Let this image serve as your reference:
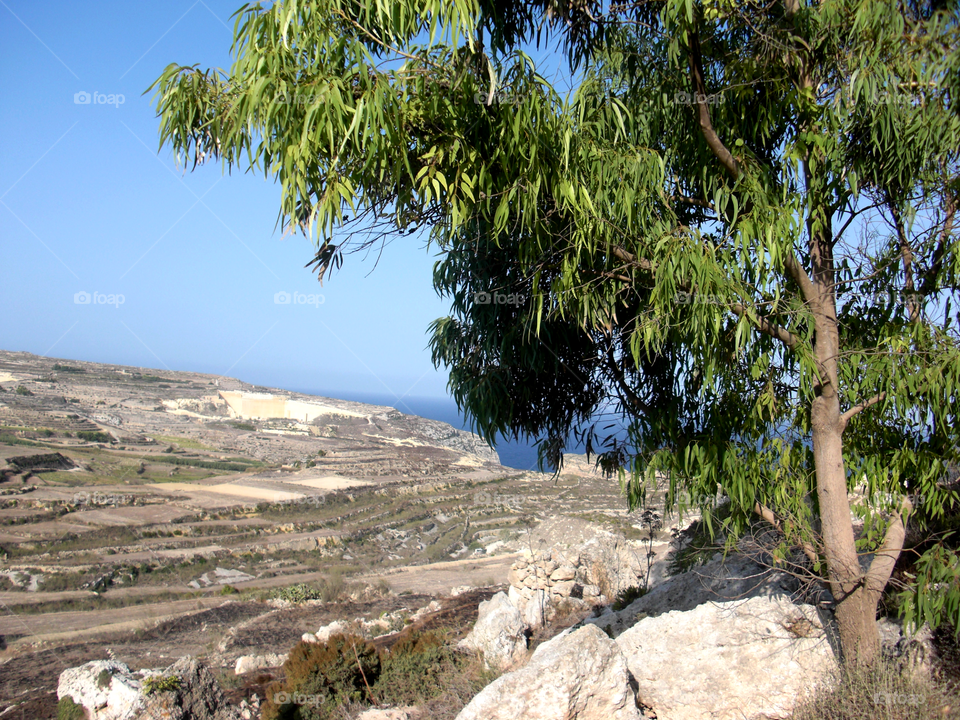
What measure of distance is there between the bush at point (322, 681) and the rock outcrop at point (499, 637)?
111 centimetres

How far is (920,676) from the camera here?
346 cm

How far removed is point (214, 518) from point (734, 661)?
22765 mm

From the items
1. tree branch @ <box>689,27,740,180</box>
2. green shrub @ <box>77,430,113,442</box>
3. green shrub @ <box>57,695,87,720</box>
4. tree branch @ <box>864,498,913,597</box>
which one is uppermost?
tree branch @ <box>689,27,740,180</box>

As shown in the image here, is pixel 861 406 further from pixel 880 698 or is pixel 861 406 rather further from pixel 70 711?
A: pixel 70 711

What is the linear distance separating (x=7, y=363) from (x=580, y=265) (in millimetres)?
51996

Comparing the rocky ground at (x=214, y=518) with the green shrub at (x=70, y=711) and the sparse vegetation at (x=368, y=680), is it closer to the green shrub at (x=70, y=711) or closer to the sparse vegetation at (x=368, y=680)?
the green shrub at (x=70, y=711)

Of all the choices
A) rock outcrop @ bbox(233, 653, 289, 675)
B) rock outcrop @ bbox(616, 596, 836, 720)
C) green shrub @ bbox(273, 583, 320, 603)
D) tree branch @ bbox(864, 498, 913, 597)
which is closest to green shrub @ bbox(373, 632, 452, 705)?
rock outcrop @ bbox(616, 596, 836, 720)

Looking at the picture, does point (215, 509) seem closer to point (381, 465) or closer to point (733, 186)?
point (381, 465)

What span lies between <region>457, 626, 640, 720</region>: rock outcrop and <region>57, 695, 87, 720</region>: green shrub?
351 cm

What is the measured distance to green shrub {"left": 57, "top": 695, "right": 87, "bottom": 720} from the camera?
192 inches

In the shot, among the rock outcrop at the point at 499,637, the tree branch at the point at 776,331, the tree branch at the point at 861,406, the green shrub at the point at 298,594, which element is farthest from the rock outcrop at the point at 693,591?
the green shrub at the point at 298,594

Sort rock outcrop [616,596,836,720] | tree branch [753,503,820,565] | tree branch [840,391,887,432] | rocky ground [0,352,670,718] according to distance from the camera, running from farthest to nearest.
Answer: rocky ground [0,352,670,718] → rock outcrop [616,596,836,720] → tree branch [753,503,820,565] → tree branch [840,391,887,432]

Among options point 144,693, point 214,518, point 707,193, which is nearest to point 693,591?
point 707,193

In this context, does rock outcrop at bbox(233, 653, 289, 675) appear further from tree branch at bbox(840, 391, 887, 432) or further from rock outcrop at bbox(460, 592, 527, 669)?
tree branch at bbox(840, 391, 887, 432)
